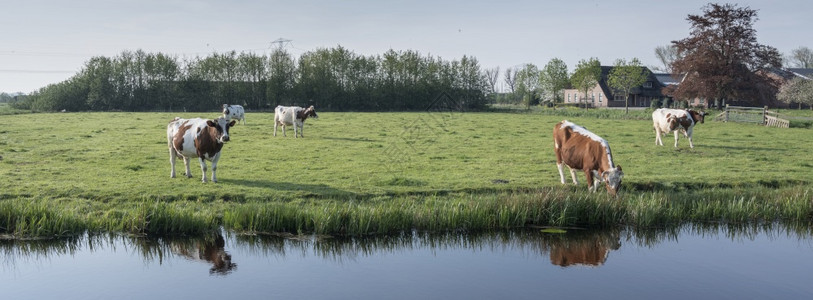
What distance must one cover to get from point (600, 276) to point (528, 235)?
2501 millimetres

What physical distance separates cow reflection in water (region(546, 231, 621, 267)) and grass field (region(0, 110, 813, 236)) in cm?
71

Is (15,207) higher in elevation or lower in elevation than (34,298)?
Result: higher

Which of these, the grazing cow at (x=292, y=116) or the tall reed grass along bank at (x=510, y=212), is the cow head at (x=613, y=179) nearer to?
the tall reed grass along bank at (x=510, y=212)

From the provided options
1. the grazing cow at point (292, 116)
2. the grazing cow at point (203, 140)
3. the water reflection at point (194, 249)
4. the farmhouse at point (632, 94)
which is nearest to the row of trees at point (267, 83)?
the farmhouse at point (632, 94)

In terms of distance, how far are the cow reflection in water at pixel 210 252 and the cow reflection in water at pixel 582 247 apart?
542 cm

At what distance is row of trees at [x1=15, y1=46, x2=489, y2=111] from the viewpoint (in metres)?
64.1

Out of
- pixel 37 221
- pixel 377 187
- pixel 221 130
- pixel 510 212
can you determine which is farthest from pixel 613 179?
pixel 37 221

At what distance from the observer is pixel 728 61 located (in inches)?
2013

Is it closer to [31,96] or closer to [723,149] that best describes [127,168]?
[723,149]

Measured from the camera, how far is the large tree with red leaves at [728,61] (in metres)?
50.4

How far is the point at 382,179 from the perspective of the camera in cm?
1582

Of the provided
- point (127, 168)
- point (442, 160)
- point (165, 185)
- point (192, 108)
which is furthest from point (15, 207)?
point (192, 108)

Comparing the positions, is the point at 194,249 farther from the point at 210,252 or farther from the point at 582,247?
the point at 582,247

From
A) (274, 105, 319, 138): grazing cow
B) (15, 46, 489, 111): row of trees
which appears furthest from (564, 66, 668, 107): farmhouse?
(274, 105, 319, 138): grazing cow
